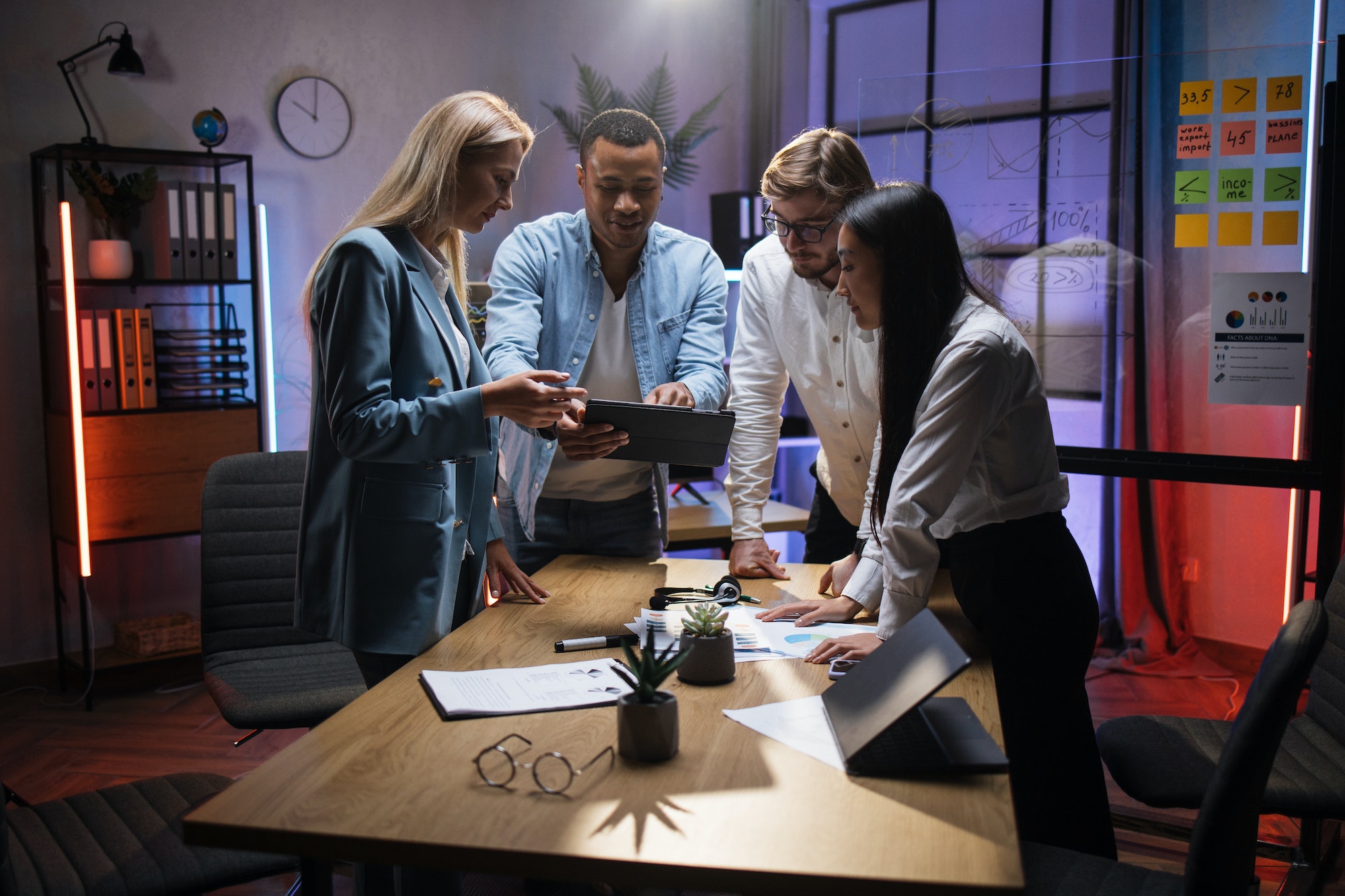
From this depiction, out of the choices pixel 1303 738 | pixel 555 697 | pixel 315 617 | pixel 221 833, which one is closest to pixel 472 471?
pixel 315 617

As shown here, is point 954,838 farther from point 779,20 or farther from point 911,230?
point 779,20

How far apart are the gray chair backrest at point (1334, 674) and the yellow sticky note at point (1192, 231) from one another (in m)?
1.25

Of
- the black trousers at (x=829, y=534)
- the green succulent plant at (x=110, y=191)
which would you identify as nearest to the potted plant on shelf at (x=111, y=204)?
the green succulent plant at (x=110, y=191)

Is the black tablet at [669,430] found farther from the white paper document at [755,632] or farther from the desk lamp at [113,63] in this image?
the desk lamp at [113,63]

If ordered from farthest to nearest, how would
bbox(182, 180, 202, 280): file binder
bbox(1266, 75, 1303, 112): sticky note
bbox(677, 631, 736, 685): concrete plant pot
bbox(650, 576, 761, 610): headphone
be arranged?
bbox(182, 180, 202, 280): file binder, bbox(1266, 75, 1303, 112): sticky note, bbox(650, 576, 761, 610): headphone, bbox(677, 631, 736, 685): concrete plant pot

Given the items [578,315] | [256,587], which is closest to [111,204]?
[256,587]

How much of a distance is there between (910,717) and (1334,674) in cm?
115

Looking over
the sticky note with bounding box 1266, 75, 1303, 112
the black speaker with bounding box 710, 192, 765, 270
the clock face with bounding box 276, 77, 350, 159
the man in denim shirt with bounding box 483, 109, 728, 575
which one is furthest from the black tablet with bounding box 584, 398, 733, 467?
the clock face with bounding box 276, 77, 350, 159

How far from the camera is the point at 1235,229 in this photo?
294 centimetres

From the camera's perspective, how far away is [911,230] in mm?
1733

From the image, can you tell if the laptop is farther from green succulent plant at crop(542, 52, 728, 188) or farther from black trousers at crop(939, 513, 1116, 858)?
green succulent plant at crop(542, 52, 728, 188)

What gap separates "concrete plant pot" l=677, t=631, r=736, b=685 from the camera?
153cm

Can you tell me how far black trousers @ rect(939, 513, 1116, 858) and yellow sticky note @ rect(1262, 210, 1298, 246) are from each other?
1745 millimetres

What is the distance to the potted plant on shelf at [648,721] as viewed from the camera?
1.25 meters
